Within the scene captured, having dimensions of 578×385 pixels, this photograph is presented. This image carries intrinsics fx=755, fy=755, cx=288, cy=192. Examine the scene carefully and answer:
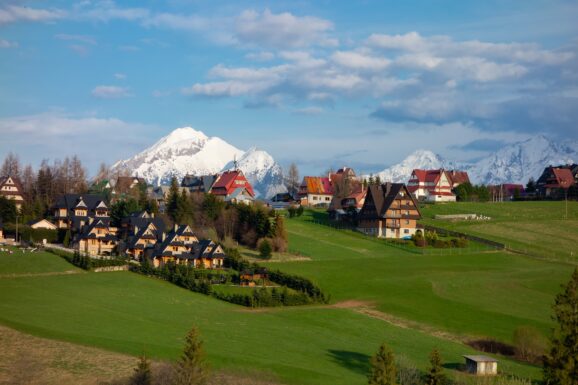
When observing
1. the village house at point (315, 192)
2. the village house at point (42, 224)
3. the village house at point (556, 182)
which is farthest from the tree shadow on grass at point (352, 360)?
the village house at point (556, 182)

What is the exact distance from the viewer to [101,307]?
2221 inches

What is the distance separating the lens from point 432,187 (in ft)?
456

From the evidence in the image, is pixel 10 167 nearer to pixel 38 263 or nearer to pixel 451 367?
pixel 38 263

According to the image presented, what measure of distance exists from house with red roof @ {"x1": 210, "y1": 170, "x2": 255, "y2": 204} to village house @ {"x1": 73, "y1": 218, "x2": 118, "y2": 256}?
123 feet

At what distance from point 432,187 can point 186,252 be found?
69.0 meters

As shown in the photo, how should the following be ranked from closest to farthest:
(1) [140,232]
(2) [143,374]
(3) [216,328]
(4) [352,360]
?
(2) [143,374] < (4) [352,360] < (3) [216,328] < (1) [140,232]

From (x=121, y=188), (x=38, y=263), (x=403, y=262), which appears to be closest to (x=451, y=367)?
(x=403, y=262)

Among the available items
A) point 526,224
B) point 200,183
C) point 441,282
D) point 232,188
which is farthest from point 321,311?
point 200,183

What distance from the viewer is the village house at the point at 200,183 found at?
136 meters

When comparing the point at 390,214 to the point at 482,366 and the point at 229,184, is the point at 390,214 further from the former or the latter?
the point at 482,366

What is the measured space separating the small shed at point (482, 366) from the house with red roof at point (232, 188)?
84.0 metres

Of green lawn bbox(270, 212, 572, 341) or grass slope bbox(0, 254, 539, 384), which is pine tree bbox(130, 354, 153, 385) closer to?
grass slope bbox(0, 254, 539, 384)

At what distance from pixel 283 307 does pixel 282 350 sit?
17750 mm

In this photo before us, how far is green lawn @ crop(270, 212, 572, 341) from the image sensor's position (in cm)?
5881
